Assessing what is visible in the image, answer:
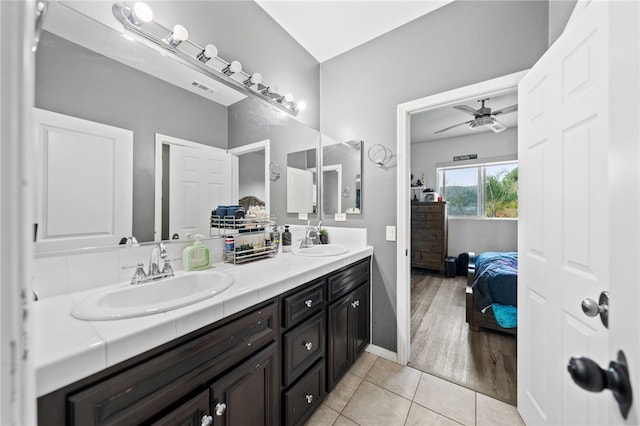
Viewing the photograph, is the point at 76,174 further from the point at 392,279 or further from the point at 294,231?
the point at 392,279

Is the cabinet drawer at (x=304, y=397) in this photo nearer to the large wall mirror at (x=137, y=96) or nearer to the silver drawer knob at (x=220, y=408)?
the silver drawer knob at (x=220, y=408)

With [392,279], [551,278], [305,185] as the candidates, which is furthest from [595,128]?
[305,185]

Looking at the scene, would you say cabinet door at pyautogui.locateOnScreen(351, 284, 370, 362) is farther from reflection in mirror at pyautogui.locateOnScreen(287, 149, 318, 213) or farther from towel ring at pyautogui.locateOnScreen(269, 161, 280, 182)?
towel ring at pyautogui.locateOnScreen(269, 161, 280, 182)

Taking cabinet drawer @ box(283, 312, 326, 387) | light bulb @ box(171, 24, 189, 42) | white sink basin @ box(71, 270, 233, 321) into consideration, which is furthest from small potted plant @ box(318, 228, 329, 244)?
light bulb @ box(171, 24, 189, 42)

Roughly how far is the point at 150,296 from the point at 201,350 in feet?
1.37

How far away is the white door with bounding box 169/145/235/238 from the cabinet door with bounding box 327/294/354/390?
966 mm

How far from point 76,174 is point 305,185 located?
1.60 metres

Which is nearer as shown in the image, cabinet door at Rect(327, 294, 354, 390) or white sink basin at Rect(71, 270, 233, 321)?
white sink basin at Rect(71, 270, 233, 321)

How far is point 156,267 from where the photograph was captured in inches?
47.6

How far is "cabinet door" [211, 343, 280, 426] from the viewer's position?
0.94 metres

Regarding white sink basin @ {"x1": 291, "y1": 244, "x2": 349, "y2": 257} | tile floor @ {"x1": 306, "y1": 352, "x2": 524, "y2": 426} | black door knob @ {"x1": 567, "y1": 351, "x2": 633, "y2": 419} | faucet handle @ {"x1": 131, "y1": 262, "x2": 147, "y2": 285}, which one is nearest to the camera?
black door knob @ {"x1": 567, "y1": 351, "x2": 633, "y2": 419}

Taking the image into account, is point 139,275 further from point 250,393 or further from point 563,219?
point 563,219

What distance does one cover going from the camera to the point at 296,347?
4.35 ft

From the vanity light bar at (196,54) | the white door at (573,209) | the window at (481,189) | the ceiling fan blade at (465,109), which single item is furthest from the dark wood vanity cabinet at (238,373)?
the window at (481,189)
